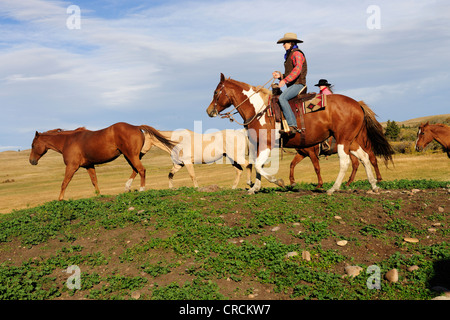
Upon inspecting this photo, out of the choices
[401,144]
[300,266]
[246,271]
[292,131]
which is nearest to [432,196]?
[292,131]

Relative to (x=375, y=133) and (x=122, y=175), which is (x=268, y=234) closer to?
(x=375, y=133)

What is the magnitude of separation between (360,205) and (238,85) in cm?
509

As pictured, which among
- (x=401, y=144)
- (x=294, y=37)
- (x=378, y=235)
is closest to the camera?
(x=378, y=235)

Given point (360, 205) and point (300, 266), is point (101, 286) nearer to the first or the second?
point (300, 266)

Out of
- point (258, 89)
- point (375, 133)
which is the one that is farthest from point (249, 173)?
point (375, 133)

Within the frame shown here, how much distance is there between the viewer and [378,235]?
29.2 ft

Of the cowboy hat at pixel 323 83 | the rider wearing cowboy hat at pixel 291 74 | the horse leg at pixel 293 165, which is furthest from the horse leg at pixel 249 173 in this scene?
the cowboy hat at pixel 323 83

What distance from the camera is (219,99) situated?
12.1m

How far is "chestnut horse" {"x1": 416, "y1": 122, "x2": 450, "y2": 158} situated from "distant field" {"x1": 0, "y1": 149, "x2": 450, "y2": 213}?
2.40m

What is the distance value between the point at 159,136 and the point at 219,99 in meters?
5.76

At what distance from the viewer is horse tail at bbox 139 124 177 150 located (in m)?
16.5

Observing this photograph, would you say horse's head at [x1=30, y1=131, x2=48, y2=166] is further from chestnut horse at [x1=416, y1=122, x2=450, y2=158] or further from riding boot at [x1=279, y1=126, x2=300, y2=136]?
chestnut horse at [x1=416, y1=122, x2=450, y2=158]

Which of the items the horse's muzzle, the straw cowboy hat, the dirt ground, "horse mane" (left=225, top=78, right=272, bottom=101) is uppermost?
the straw cowboy hat

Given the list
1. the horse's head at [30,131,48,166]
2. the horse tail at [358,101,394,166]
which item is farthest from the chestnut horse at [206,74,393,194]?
the horse's head at [30,131,48,166]
